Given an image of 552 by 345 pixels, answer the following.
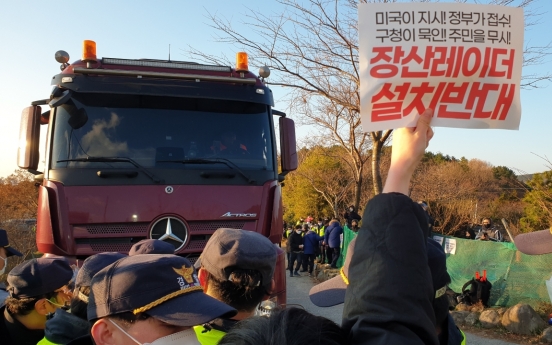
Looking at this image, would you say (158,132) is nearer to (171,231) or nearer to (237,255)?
(171,231)

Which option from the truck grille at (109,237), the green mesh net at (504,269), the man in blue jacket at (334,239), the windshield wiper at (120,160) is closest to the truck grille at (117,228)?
the truck grille at (109,237)

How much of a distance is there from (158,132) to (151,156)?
288 millimetres

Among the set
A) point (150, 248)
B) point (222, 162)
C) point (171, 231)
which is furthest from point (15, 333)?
point (222, 162)

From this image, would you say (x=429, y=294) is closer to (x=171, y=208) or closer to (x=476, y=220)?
(x=171, y=208)

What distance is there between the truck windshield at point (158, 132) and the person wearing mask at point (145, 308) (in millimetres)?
3238

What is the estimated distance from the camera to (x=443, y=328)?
200 cm

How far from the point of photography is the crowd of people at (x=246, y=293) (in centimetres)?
115

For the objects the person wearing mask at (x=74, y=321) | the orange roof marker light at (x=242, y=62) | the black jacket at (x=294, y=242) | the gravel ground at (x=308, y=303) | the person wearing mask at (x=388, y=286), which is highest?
the orange roof marker light at (x=242, y=62)

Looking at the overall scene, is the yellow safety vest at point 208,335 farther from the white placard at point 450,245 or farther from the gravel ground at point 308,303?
the white placard at point 450,245

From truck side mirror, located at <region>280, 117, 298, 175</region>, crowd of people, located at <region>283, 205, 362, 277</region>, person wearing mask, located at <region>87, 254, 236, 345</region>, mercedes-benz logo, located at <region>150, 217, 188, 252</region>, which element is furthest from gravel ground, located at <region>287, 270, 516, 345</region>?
person wearing mask, located at <region>87, 254, 236, 345</region>

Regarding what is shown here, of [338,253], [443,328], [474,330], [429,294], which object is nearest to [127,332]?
[429,294]

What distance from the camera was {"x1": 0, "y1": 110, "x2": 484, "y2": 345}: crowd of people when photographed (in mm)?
1151

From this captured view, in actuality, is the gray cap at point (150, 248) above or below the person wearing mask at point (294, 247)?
above

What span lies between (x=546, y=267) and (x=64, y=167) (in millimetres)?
8007
